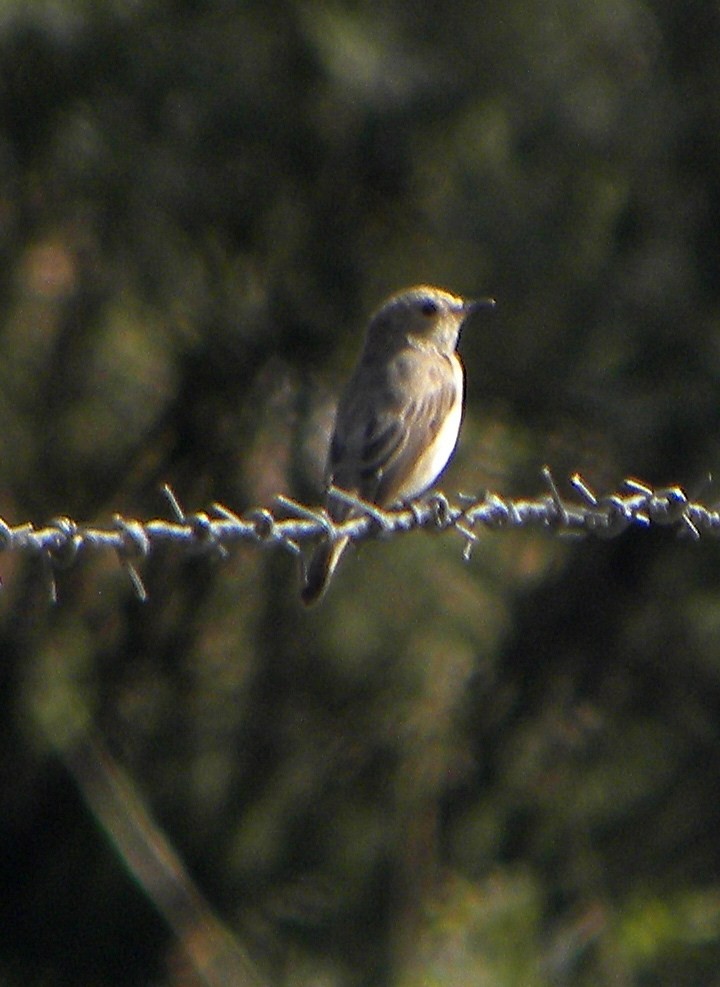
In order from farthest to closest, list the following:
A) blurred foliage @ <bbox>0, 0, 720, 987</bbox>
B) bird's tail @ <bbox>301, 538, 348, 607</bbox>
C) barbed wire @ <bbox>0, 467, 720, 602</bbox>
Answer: blurred foliage @ <bbox>0, 0, 720, 987</bbox> → bird's tail @ <bbox>301, 538, 348, 607</bbox> → barbed wire @ <bbox>0, 467, 720, 602</bbox>

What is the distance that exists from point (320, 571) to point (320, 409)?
2.00 meters

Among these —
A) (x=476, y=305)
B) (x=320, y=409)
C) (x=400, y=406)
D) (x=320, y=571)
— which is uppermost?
(x=476, y=305)

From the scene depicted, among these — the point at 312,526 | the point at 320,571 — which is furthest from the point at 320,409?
the point at 312,526

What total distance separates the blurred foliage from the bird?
526 mm

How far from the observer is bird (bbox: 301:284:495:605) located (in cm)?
704

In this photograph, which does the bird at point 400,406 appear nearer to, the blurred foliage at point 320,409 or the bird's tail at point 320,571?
the bird's tail at point 320,571

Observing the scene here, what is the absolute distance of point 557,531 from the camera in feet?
15.8

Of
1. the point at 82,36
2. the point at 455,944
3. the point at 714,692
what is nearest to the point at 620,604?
the point at 714,692

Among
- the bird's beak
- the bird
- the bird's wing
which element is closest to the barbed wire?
the bird

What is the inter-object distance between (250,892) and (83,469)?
1.91 meters

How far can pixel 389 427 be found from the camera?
7.20m

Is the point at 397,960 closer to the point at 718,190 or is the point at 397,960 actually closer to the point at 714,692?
the point at 714,692

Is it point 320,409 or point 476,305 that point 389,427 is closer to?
point 476,305

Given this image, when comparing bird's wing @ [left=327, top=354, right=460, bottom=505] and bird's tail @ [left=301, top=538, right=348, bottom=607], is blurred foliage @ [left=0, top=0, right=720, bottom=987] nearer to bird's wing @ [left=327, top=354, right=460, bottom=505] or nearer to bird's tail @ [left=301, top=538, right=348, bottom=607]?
bird's wing @ [left=327, top=354, right=460, bottom=505]
